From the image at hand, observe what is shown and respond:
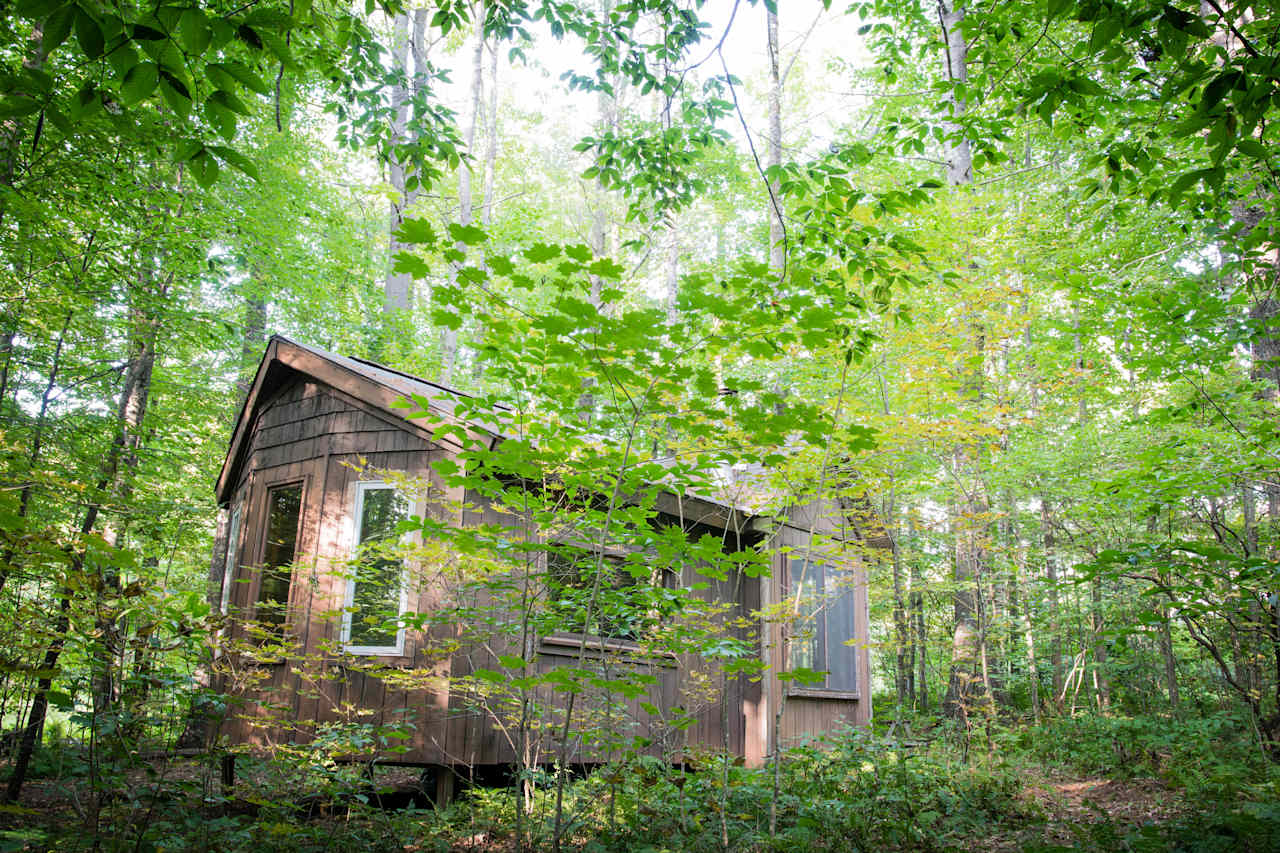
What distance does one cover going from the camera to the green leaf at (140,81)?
6.44 feet

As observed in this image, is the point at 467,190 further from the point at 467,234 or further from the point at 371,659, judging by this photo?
the point at 467,234

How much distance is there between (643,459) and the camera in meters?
4.69

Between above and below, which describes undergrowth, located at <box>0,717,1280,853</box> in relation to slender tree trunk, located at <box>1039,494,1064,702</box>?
below

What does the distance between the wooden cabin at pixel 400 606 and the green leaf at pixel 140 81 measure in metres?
3.84

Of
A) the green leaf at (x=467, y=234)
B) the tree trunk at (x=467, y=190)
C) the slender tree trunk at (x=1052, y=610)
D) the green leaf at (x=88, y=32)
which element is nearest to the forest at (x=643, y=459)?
the green leaf at (x=88, y=32)

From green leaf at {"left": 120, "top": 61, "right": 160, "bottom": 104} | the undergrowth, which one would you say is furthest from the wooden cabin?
green leaf at {"left": 120, "top": 61, "right": 160, "bottom": 104}

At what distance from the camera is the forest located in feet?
12.7

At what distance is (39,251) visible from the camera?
5703 millimetres

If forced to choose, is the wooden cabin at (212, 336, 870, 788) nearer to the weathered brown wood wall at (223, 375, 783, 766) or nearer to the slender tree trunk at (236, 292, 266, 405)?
the weathered brown wood wall at (223, 375, 783, 766)

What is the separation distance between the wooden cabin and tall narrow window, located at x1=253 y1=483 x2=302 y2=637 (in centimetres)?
2

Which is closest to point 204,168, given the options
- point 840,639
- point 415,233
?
point 415,233

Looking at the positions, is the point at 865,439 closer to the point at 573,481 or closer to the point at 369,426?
the point at 573,481

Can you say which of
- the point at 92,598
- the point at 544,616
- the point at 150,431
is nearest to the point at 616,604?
the point at 544,616

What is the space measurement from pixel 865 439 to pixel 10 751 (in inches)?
404
